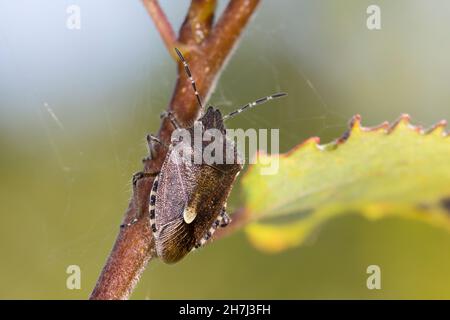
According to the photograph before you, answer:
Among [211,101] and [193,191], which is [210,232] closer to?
[193,191]

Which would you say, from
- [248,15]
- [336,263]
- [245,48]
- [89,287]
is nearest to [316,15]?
[245,48]

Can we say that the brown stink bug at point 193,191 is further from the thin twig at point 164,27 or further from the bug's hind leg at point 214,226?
the thin twig at point 164,27

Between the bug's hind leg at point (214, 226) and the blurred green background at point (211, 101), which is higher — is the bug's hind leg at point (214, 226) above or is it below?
below

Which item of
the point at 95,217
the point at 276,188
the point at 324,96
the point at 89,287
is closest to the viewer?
the point at 276,188

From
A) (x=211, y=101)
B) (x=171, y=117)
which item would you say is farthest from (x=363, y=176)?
(x=211, y=101)

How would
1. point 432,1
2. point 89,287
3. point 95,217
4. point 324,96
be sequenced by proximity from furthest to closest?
point 432,1 → point 324,96 → point 95,217 → point 89,287

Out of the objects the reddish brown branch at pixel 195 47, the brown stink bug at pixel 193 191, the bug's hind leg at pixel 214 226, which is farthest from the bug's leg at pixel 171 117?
the bug's hind leg at pixel 214 226

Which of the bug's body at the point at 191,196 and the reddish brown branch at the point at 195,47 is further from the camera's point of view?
the bug's body at the point at 191,196

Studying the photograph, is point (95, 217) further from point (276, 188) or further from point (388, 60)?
point (388, 60)
